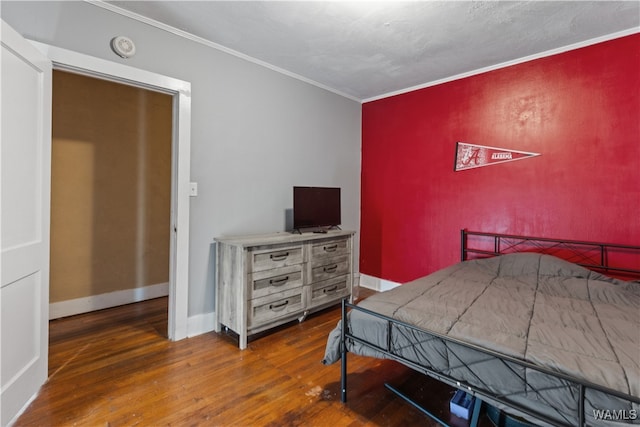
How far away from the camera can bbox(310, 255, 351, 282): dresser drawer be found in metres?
3.07

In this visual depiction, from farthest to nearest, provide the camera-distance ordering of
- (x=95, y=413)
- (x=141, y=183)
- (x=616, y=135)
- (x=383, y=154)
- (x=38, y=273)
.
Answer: (x=383, y=154) < (x=141, y=183) < (x=616, y=135) < (x=38, y=273) < (x=95, y=413)

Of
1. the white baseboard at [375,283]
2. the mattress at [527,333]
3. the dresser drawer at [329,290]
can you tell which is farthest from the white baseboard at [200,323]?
the white baseboard at [375,283]

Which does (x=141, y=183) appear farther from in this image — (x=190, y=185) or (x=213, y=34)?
(x=213, y=34)

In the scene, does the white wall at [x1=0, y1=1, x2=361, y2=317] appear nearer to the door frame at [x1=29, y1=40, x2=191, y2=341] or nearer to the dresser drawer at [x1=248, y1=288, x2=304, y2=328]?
the door frame at [x1=29, y1=40, x2=191, y2=341]

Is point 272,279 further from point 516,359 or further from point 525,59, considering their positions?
point 525,59

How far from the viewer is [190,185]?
2.64m

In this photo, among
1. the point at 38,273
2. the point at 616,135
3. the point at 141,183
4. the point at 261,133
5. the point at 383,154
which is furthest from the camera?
the point at 383,154

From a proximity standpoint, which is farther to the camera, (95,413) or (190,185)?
(190,185)

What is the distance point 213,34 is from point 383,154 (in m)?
2.36

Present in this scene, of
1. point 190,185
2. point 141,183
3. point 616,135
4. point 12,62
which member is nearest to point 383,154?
point 616,135

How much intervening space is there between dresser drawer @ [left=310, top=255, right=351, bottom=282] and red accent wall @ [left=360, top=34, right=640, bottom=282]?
0.85 m

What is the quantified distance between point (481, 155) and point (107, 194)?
3.95 metres

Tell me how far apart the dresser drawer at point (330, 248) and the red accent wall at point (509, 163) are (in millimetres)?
867

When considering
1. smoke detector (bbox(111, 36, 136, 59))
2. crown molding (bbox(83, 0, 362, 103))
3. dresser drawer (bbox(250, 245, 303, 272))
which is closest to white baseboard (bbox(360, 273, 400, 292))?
dresser drawer (bbox(250, 245, 303, 272))
